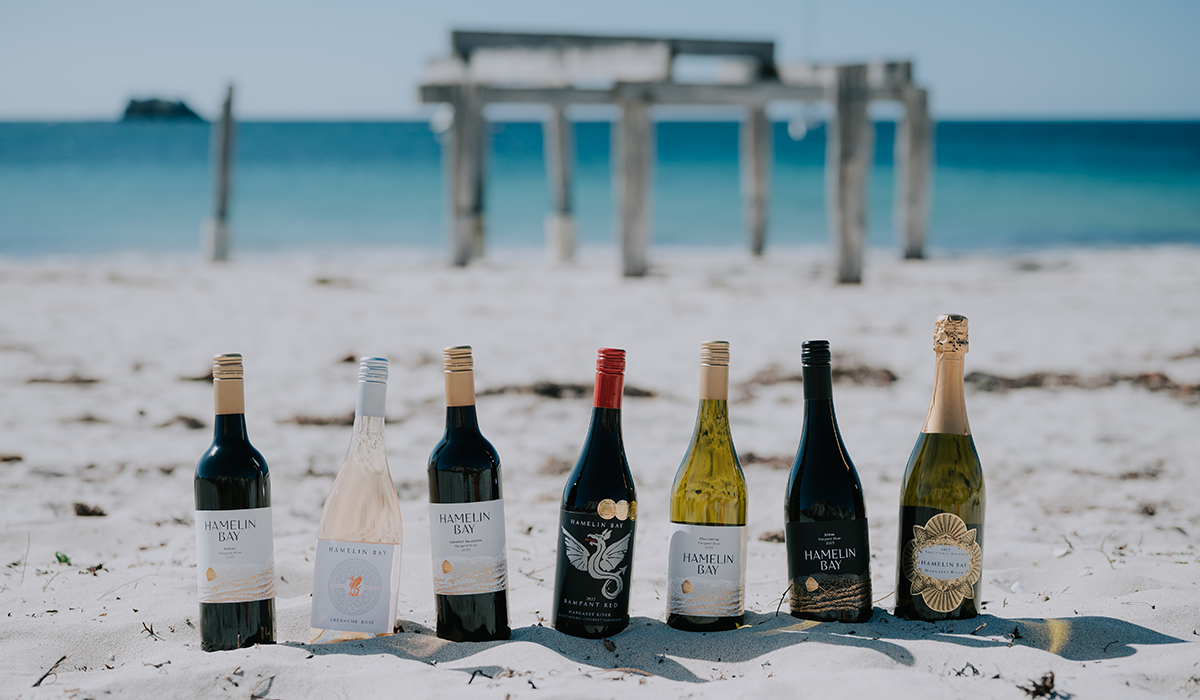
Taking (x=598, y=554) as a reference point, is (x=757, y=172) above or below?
above

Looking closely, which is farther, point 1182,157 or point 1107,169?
point 1182,157

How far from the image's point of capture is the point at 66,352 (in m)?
7.16

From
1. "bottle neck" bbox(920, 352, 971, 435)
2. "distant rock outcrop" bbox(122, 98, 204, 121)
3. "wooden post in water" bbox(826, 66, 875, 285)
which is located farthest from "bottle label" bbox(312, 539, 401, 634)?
"distant rock outcrop" bbox(122, 98, 204, 121)

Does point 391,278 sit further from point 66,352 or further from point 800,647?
point 800,647

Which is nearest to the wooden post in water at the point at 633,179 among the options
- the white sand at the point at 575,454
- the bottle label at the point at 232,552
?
the white sand at the point at 575,454

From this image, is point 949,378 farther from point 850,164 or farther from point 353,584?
point 850,164

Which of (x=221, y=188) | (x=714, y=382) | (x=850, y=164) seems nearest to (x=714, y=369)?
(x=714, y=382)

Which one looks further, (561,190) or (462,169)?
(561,190)

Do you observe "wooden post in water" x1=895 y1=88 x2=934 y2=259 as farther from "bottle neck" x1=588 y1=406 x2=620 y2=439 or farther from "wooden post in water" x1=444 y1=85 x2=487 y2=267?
"bottle neck" x1=588 y1=406 x2=620 y2=439

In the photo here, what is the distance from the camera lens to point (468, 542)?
203cm

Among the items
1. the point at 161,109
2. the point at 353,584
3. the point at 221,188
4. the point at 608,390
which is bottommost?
the point at 353,584

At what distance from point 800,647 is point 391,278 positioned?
10055mm

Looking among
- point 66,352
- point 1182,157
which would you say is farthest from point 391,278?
point 1182,157

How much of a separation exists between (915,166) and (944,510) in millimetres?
11619
